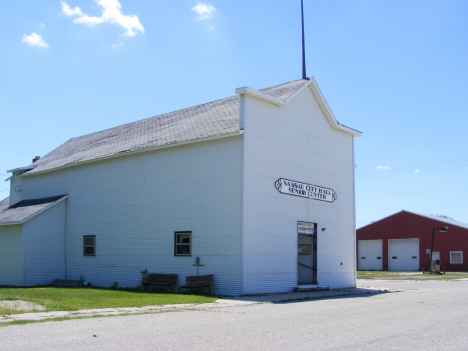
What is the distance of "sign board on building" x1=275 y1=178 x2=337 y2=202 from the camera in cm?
2118

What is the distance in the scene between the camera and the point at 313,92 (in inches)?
947

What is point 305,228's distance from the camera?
888 inches

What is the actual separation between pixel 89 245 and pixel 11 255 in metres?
4.05

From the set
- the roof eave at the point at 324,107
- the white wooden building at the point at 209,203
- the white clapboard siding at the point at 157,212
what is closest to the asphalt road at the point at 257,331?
the white clapboard siding at the point at 157,212

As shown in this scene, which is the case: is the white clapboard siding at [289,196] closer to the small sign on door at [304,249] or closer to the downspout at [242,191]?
the downspout at [242,191]

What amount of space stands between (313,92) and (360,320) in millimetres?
14662

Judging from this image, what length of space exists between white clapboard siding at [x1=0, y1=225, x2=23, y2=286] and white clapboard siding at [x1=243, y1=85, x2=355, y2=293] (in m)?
12.8

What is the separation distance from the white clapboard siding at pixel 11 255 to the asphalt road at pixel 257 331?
1527 cm

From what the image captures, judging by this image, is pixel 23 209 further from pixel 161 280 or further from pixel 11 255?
pixel 161 280

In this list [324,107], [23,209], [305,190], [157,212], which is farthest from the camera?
[23,209]

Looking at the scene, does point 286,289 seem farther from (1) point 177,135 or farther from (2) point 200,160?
(1) point 177,135

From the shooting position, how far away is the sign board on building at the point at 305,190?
21.2m

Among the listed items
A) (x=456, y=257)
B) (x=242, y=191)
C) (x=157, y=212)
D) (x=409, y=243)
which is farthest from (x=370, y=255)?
(x=242, y=191)

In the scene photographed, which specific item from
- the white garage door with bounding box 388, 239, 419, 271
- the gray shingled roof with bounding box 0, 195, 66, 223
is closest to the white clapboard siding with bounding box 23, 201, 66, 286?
Answer: the gray shingled roof with bounding box 0, 195, 66, 223
